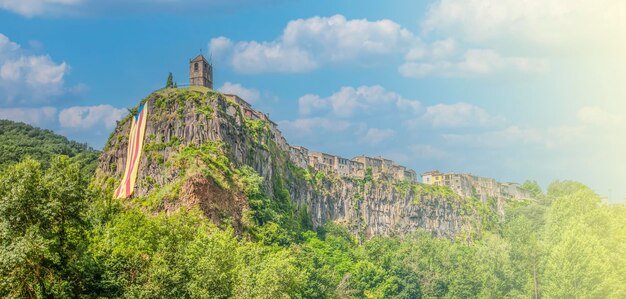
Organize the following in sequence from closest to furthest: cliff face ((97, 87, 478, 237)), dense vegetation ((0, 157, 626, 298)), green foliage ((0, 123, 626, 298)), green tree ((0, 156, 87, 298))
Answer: green tree ((0, 156, 87, 298)), dense vegetation ((0, 157, 626, 298)), green foliage ((0, 123, 626, 298)), cliff face ((97, 87, 478, 237))

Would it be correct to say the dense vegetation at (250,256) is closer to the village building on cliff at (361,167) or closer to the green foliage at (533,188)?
the village building on cliff at (361,167)

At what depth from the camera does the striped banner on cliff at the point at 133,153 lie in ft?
257

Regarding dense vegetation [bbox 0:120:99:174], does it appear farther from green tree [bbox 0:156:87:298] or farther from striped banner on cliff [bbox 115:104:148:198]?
green tree [bbox 0:156:87:298]

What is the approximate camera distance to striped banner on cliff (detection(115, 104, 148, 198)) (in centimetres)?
7838

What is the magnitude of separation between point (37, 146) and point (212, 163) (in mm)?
52885

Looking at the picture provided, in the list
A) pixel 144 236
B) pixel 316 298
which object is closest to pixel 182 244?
pixel 144 236

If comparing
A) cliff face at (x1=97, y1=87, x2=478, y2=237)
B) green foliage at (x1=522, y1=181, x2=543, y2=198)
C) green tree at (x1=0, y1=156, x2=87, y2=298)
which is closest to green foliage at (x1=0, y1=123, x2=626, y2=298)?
green tree at (x1=0, y1=156, x2=87, y2=298)

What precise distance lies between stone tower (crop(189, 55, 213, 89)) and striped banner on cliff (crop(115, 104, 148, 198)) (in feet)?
46.2

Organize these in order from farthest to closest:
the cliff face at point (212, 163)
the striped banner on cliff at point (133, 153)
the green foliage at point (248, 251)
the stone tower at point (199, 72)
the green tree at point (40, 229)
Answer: the stone tower at point (199, 72) → the striped banner on cliff at point (133, 153) → the cliff face at point (212, 163) → the green foliage at point (248, 251) → the green tree at point (40, 229)

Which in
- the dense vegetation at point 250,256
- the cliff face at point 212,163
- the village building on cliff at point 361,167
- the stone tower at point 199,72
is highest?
the stone tower at point 199,72

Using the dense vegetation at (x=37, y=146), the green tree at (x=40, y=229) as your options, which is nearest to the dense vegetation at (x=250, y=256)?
the green tree at (x=40, y=229)

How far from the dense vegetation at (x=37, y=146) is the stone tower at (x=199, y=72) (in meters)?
21.5

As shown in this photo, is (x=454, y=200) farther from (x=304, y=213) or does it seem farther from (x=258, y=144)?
(x=258, y=144)

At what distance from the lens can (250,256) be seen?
55.9 metres
